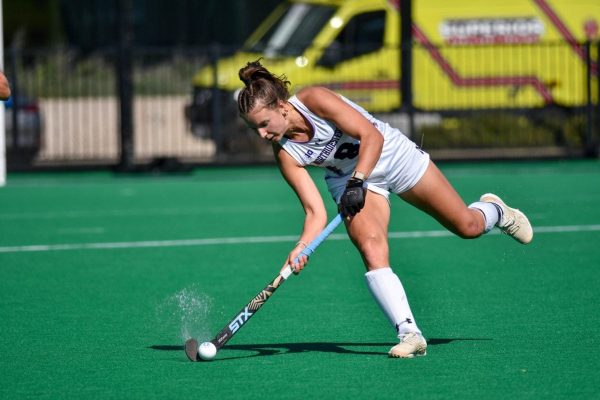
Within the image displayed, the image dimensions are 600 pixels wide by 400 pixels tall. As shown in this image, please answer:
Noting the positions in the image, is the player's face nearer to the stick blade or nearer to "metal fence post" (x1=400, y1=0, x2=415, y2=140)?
the stick blade

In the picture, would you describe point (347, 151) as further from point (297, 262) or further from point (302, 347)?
point (302, 347)

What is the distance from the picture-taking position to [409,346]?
6.46 metres

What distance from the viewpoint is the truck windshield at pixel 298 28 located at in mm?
21616

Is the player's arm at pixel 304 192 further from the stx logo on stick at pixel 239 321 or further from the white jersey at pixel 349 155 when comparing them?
the stx logo on stick at pixel 239 321

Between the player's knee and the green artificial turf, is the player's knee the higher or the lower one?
the higher one

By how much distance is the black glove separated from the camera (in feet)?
20.9

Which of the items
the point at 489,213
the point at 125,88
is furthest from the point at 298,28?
the point at 489,213

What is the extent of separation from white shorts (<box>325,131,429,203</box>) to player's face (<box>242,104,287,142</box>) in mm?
558

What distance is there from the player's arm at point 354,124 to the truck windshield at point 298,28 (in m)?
14.9

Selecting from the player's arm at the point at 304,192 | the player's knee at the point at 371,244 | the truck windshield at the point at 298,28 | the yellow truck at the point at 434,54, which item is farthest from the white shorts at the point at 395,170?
the truck windshield at the point at 298,28

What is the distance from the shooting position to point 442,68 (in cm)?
2159

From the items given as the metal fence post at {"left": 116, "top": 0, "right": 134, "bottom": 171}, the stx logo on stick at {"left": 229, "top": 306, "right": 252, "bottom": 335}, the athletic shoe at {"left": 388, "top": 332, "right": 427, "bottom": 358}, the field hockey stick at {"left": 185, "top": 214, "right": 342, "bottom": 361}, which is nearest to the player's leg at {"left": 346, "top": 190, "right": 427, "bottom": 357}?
the athletic shoe at {"left": 388, "top": 332, "right": 427, "bottom": 358}

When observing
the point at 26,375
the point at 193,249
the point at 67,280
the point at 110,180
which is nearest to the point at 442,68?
the point at 110,180

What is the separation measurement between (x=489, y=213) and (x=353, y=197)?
146 centimetres
